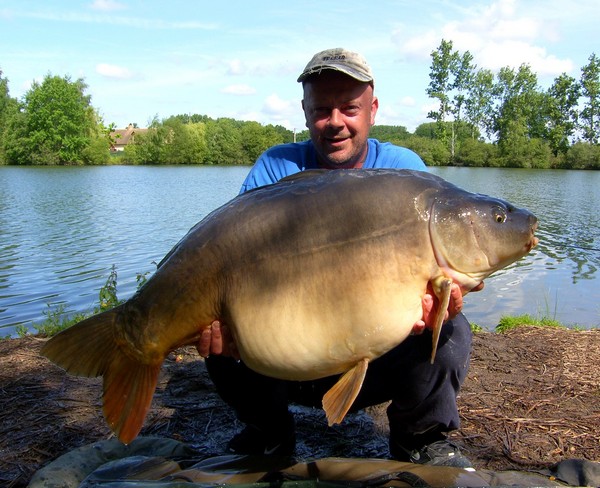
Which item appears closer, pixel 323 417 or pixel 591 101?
pixel 323 417

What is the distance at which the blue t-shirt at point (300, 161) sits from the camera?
9.05ft

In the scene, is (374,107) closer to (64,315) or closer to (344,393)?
(344,393)

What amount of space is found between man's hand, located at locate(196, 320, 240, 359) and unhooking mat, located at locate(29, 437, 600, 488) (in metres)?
0.47

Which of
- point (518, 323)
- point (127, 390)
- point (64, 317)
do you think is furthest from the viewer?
point (64, 317)

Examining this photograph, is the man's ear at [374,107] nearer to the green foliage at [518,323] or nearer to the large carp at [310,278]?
the large carp at [310,278]

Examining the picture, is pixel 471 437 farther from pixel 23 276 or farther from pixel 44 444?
pixel 23 276

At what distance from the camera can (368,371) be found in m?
2.33

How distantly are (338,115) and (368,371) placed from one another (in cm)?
119

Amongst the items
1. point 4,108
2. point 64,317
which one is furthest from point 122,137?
point 64,317

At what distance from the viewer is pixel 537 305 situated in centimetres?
700

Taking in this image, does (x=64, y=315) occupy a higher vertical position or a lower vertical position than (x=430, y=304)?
lower

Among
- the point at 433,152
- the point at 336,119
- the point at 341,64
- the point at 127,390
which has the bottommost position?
the point at 127,390

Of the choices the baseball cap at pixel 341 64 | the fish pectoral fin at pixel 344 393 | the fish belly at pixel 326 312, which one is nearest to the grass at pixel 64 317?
the baseball cap at pixel 341 64

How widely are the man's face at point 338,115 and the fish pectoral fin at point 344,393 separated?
1.23 metres
